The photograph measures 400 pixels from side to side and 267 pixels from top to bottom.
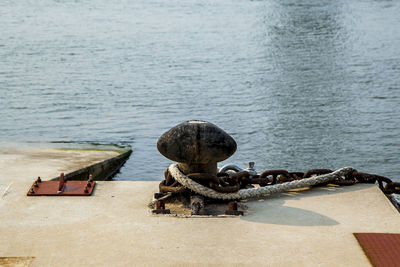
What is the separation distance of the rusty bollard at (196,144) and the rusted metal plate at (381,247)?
1165 millimetres

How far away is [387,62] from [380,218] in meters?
13.7

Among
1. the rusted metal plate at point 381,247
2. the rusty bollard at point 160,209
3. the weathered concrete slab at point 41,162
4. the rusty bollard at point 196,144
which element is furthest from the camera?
the weathered concrete slab at point 41,162

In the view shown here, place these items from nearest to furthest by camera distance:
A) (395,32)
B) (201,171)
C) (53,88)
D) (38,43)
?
(201,171) → (53,88) → (38,43) → (395,32)

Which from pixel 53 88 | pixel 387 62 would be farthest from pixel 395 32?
pixel 53 88

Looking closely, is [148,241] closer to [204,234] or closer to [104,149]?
[204,234]

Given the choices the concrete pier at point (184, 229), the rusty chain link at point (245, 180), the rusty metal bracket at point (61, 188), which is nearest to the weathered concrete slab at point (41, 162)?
the rusty metal bracket at point (61, 188)

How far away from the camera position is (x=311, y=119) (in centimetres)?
1241

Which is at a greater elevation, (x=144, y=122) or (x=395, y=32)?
(x=395, y=32)

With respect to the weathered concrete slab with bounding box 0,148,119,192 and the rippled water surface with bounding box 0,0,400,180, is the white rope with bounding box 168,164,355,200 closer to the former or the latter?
the weathered concrete slab with bounding box 0,148,119,192

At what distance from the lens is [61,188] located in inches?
196

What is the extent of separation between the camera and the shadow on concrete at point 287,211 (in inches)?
172

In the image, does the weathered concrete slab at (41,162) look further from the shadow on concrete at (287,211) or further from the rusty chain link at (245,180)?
the shadow on concrete at (287,211)

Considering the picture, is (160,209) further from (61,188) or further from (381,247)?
(381,247)

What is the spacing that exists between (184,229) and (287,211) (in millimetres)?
827
